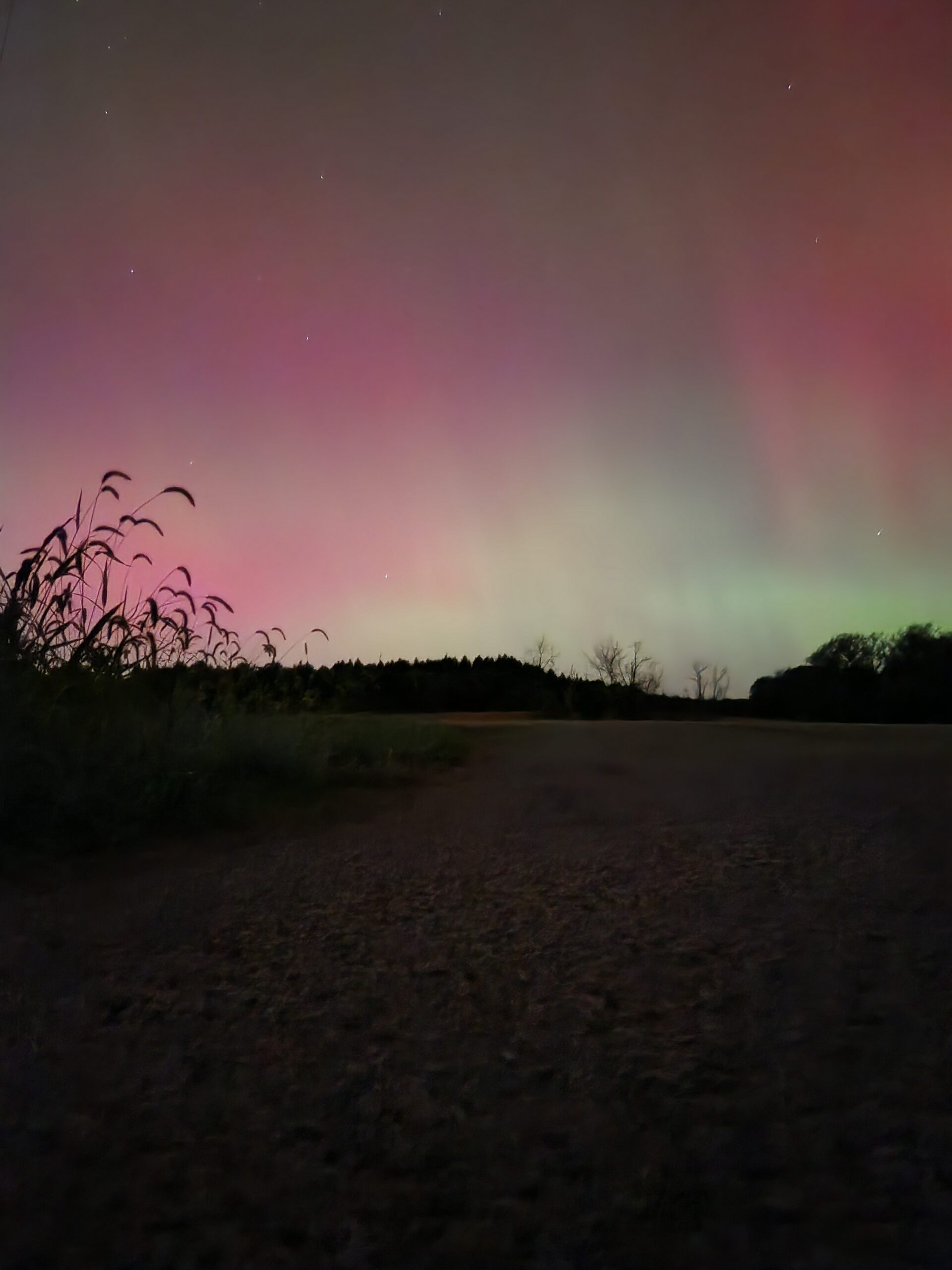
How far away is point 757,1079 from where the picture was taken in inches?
102

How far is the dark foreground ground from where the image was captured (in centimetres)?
203

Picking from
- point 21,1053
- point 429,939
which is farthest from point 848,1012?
point 21,1053

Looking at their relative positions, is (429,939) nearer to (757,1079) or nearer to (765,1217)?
(757,1079)

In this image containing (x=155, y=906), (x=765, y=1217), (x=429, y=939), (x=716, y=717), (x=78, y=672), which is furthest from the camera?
(x=716, y=717)

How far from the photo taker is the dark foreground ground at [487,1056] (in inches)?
79.9

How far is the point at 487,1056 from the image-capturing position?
2766 mm

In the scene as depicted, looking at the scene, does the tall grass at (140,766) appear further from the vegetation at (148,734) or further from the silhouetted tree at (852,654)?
the silhouetted tree at (852,654)

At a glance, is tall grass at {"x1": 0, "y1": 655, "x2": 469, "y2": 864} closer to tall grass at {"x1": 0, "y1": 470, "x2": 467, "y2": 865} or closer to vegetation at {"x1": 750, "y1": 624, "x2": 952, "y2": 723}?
tall grass at {"x1": 0, "y1": 470, "x2": 467, "y2": 865}

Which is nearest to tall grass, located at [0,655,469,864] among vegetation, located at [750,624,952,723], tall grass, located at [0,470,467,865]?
tall grass, located at [0,470,467,865]

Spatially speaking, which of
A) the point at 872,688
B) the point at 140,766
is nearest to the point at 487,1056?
the point at 140,766

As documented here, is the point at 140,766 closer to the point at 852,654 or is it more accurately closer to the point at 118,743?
the point at 118,743

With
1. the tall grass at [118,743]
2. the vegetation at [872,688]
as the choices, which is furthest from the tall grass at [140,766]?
the vegetation at [872,688]

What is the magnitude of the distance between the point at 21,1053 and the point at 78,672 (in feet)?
12.7

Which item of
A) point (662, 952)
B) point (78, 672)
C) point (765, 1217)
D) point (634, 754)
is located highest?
point (78, 672)
